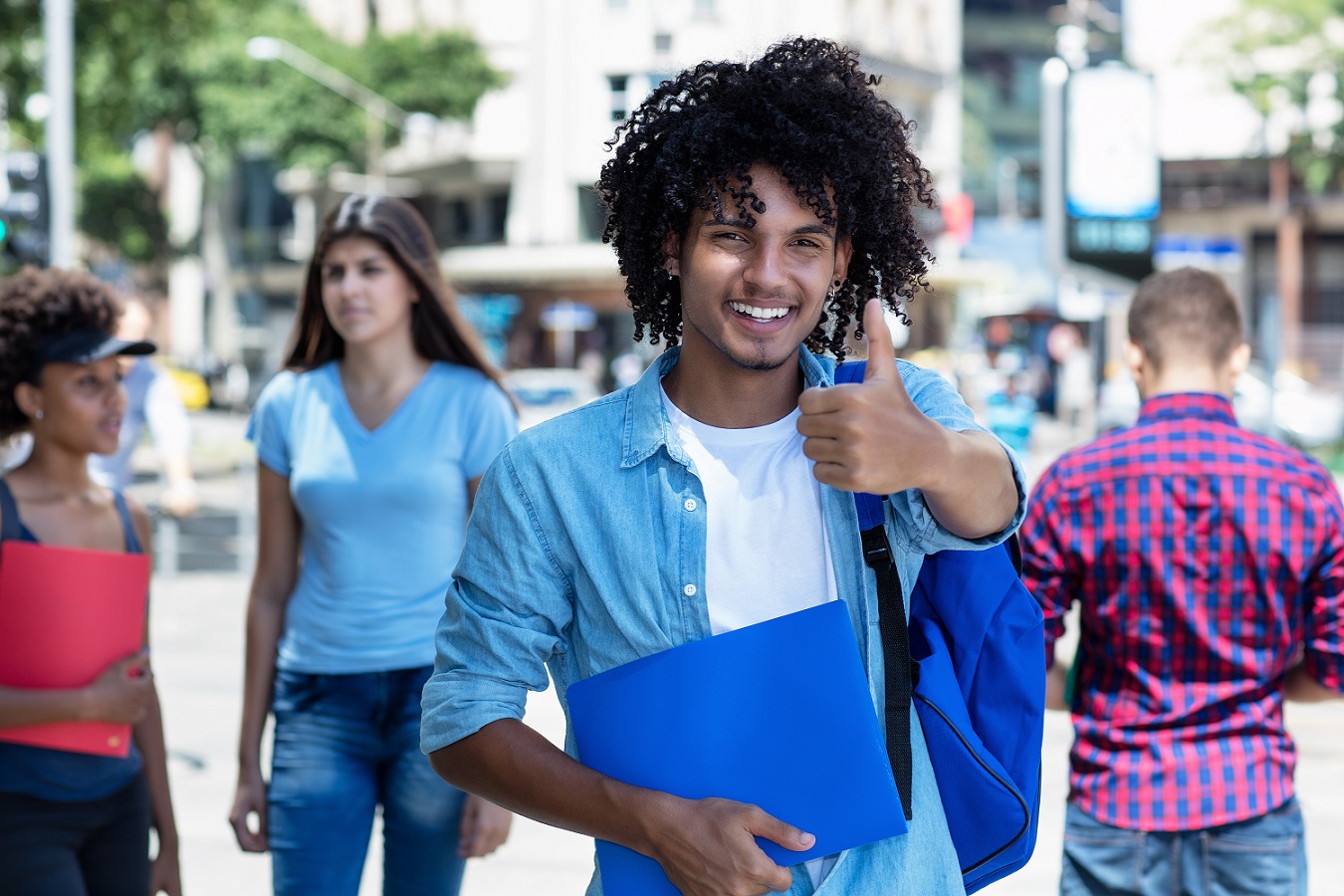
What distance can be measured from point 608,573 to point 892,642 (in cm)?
37

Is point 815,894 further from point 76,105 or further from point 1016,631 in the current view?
point 76,105

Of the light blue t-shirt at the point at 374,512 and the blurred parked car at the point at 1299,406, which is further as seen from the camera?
the blurred parked car at the point at 1299,406

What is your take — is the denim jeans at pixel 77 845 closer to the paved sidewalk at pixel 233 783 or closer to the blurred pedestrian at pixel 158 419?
the paved sidewalk at pixel 233 783

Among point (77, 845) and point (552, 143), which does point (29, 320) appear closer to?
point (77, 845)

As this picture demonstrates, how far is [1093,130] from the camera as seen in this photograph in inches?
441

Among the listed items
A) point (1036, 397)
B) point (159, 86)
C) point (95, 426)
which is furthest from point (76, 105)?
point (1036, 397)

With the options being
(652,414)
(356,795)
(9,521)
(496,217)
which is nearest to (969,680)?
(652,414)

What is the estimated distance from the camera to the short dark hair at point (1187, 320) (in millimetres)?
3383

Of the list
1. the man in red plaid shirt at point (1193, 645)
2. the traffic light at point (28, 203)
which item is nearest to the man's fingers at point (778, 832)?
the man in red plaid shirt at point (1193, 645)

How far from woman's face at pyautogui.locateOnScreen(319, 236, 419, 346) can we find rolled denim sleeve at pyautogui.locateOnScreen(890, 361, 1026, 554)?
187 cm

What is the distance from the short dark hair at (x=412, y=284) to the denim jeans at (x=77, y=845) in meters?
1.14

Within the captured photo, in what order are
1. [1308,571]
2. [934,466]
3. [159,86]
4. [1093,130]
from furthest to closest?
[159,86] → [1093,130] → [1308,571] → [934,466]

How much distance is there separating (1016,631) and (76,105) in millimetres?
19767

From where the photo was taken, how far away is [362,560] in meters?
3.48
